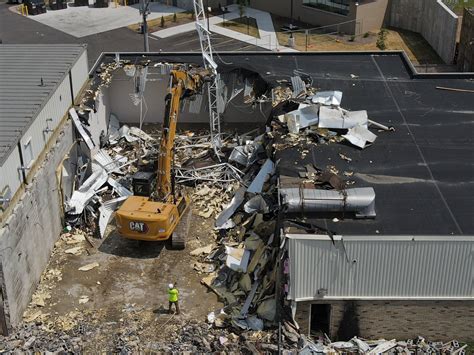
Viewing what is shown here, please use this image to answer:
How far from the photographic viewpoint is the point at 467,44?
151 feet

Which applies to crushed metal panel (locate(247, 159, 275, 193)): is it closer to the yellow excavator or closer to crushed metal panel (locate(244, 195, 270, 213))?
crushed metal panel (locate(244, 195, 270, 213))

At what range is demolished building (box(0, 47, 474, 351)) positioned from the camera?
2167 centimetres

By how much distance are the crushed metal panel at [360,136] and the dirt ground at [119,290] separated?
676cm

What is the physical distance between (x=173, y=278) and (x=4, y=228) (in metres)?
6.58

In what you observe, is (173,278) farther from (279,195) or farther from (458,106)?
(458,106)

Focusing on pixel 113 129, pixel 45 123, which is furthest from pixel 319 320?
pixel 113 129

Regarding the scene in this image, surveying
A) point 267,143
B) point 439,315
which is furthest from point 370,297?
point 267,143

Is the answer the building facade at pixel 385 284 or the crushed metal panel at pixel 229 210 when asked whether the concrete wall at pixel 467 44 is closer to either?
the crushed metal panel at pixel 229 210

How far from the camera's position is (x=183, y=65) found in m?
35.7

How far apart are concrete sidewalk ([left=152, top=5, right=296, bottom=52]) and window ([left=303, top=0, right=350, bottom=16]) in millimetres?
3710

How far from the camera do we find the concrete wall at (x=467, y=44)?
45.2 metres

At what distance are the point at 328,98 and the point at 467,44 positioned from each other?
19903 millimetres

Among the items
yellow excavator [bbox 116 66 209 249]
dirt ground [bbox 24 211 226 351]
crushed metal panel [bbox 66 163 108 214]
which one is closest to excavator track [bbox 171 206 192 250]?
yellow excavator [bbox 116 66 209 249]

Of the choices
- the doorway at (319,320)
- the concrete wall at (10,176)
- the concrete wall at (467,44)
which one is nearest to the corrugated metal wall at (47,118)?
the concrete wall at (10,176)
